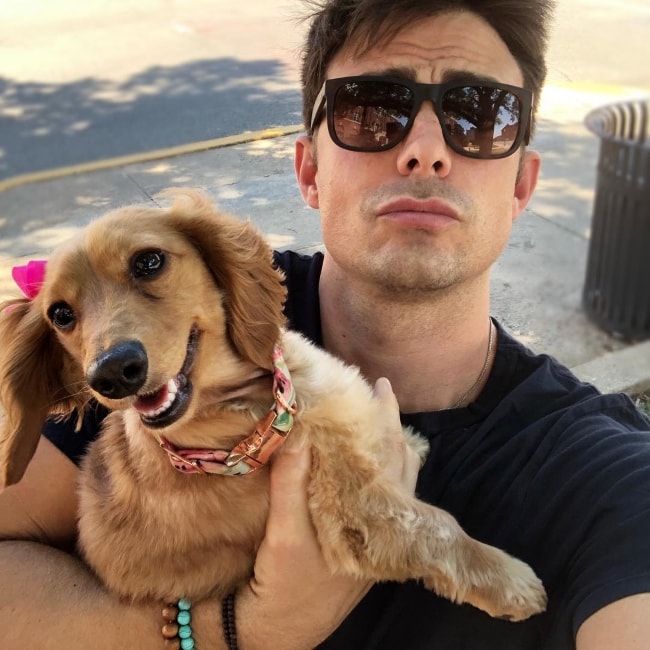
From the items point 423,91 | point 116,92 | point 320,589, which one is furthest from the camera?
point 116,92

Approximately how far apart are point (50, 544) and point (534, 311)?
358 cm

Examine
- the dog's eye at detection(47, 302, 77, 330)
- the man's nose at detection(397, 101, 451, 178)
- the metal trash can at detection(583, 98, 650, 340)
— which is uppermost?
the man's nose at detection(397, 101, 451, 178)

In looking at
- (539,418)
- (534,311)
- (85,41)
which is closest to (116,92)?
(85,41)

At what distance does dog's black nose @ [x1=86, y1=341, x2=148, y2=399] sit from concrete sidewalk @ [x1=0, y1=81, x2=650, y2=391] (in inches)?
91.2

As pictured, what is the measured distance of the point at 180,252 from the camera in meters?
1.94

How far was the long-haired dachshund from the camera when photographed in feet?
5.95

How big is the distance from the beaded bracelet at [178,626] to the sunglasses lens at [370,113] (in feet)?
4.97

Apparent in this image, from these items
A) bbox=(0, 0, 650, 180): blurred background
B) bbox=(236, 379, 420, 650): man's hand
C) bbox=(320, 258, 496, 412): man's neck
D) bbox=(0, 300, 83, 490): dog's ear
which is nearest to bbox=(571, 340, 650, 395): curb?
bbox=(0, 0, 650, 180): blurred background

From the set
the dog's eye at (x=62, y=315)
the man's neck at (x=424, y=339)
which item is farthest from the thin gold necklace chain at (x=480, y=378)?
the dog's eye at (x=62, y=315)

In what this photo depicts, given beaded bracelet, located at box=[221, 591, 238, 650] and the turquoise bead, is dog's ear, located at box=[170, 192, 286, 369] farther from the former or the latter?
the turquoise bead

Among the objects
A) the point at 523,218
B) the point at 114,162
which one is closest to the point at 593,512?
the point at 523,218

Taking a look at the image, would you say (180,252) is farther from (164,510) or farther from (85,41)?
(85,41)

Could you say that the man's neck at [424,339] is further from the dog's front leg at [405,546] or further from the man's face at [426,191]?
the dog's front leg at [405,546]

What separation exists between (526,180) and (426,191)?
2.01ft
